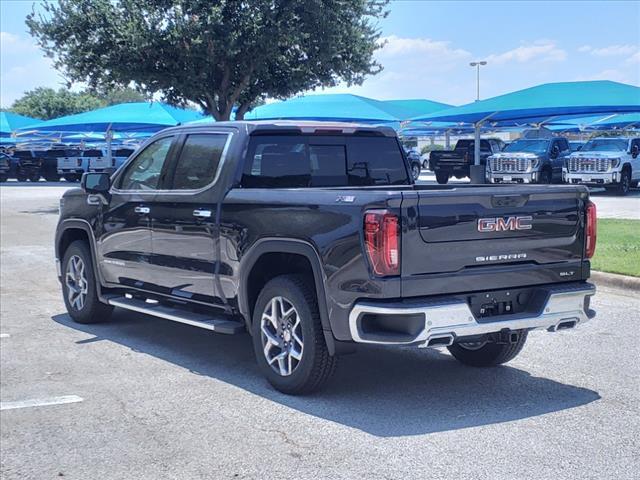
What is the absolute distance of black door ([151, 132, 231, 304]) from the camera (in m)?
6.92

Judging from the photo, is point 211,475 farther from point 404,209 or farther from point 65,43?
point 65,43

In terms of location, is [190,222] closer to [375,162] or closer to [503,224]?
[375,162]

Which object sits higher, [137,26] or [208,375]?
[137,26]

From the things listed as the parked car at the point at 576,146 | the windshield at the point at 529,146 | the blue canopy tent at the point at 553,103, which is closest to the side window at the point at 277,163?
the blue canopy tent at the point at 553,103

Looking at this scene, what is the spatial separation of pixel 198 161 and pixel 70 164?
128 feet

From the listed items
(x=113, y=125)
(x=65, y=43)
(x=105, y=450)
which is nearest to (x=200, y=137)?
(x=105, y=450)

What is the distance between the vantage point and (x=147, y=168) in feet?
26.2

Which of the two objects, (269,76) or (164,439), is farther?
(269,76)

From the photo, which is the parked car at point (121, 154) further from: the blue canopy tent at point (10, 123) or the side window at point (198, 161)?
the side window at point (198, 161)

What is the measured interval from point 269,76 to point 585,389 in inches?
844

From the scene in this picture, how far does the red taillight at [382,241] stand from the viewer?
17.6ft

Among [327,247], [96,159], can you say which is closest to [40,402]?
[327,247]

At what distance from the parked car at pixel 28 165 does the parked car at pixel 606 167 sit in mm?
28563

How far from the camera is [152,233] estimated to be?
25.1 ft
